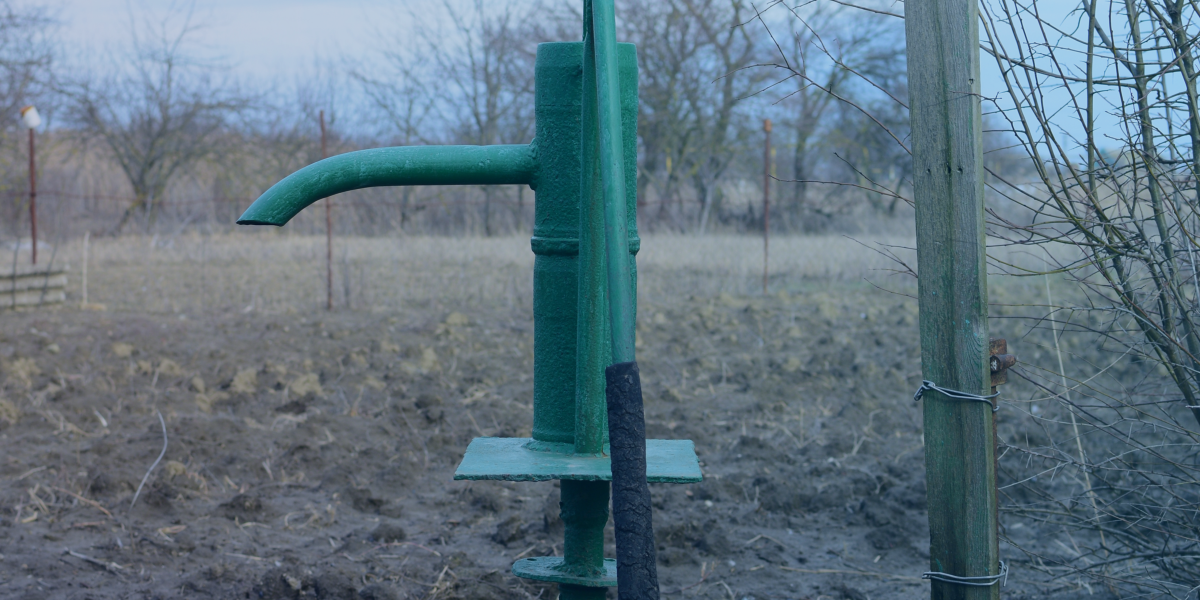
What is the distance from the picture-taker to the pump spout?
5.98 feet

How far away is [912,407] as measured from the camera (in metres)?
5.96

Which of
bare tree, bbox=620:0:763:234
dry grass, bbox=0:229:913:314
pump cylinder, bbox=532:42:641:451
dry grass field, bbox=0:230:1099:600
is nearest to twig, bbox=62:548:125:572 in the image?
dry grass field, bbox=0:230:1099:600

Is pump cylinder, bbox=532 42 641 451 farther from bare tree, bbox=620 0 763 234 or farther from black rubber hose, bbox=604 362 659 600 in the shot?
bare tree, bbox=620 0 763 234

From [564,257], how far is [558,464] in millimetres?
481

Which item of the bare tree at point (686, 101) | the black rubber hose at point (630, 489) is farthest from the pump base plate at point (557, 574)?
the bare tree at point (686, 101)

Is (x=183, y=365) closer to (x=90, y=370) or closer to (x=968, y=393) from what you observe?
(x=90, y=370)

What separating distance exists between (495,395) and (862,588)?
3245 mm

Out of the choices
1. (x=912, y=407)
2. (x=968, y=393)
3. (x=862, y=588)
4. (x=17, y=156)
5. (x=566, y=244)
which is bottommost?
(x=862, y=588)

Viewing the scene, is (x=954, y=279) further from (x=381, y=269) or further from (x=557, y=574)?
(x=381, y=269)

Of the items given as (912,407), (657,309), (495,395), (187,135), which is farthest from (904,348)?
(187,135)

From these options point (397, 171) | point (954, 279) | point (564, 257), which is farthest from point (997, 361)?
point (397, 171)

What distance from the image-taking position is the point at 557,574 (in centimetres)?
210

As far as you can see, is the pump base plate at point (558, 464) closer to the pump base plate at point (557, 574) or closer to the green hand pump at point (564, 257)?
the green hand pump at point (564, 257)

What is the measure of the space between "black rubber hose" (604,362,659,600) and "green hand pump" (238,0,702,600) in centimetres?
44
